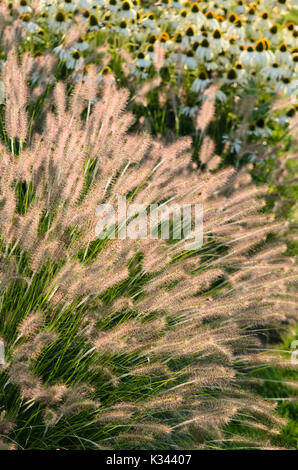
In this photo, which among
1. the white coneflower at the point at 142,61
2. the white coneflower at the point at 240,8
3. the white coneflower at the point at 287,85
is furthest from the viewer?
the white coneflower at the point at 240,8

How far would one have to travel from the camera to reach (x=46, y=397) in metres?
1.79

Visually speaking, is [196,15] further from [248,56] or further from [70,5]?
[70,5]

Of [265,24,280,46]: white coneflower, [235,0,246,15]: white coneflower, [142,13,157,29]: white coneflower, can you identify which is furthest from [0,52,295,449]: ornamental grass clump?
[235,0,246,15]: white coneflower

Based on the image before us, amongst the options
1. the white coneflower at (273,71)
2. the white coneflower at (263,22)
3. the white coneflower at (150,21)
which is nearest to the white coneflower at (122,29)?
the white coneflower at (150,21)

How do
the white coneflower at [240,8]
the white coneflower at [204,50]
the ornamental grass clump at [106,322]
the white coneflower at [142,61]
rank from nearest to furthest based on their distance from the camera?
1. the ornamental grass clump at [106,322]
2. the white coneflower at [142,61]
3. the white coneflower at [204,50]
4. the white coneflower at [240,8]

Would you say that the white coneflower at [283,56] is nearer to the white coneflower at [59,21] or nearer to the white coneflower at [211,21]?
the white coneflower at [211,21]

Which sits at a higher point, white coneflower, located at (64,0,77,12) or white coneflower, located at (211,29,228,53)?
white coneflower, located at (64,0,77,12)

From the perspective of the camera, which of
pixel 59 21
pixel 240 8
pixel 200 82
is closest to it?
pixel 59 21

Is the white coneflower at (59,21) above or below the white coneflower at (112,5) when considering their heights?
below

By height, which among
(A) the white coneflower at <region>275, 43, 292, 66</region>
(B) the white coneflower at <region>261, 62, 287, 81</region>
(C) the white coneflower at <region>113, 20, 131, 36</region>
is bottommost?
(B) the white coneflower at <region>261, 62, 287, 81</region>

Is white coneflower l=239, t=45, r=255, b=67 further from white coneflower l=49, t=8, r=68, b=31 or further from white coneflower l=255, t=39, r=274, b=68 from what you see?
white coneflower l=49, t=8, r=68, b=31

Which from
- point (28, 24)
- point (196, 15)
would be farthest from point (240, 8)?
point (28, 24)
